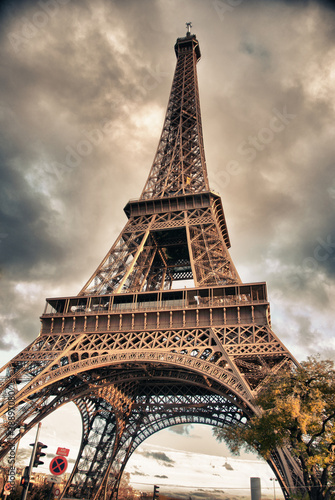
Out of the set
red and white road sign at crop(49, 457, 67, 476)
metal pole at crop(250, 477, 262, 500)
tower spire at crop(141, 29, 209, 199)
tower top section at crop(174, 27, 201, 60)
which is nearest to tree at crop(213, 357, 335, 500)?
metal pole at crop(250, 477, 262, 500)

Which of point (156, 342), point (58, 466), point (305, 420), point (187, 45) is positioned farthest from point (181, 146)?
point (58, 466)

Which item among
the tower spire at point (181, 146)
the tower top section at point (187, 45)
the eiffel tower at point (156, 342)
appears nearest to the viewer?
the eiffel tower at point (156, 342)

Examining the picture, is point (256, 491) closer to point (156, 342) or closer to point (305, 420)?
point (305, 420)

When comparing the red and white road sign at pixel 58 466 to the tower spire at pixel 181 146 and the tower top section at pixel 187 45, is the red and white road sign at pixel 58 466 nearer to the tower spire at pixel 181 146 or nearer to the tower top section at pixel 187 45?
the tower spire at pixel 181 146

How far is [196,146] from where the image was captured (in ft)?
154

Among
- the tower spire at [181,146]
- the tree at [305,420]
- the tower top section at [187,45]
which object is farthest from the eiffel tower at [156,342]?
the tower top section at [187,45]

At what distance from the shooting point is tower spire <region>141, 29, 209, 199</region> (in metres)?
42.1

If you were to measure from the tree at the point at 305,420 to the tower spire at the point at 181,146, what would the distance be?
83.4 feet

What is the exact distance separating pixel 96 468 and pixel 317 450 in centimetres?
2792

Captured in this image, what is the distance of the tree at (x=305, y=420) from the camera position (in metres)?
16.1

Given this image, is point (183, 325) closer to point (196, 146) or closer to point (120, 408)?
point (120, 408)

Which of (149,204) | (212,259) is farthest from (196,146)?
(212,259)

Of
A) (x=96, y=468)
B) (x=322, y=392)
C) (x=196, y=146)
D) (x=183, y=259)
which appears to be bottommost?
(x=96, y=468)

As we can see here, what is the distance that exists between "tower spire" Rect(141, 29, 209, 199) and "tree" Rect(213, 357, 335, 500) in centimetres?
2544
